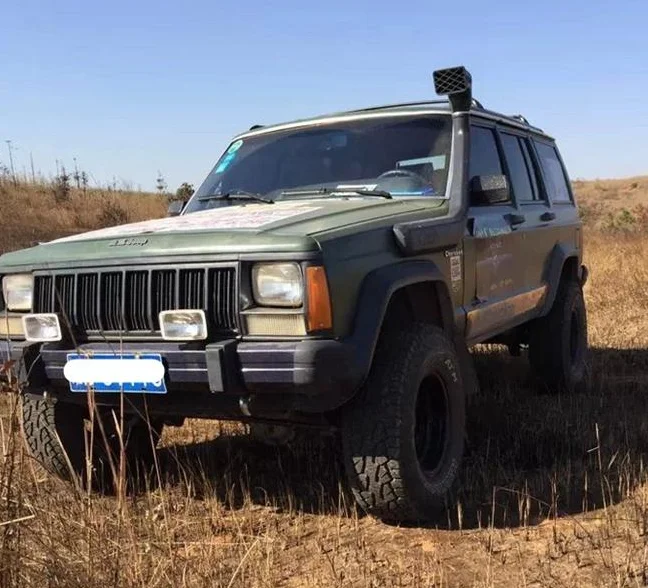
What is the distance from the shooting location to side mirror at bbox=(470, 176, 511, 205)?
3.73 metres

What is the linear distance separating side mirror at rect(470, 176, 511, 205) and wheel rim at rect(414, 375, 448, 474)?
1.07 m

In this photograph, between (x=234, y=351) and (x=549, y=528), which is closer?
(x=234, y=351)

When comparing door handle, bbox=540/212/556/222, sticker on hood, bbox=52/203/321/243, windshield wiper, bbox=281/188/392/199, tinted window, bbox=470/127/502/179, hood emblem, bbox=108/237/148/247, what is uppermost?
tinted window, bbox=470/127/502/179

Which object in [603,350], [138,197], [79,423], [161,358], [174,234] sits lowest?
[603,350]

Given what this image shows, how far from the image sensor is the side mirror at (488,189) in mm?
3727

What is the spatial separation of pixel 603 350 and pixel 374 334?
4.71m

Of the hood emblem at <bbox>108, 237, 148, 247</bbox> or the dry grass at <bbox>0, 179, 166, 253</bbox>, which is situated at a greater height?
the dry grass at <bbox>0, 179, 166, 253</bbox>

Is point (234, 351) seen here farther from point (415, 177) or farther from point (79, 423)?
point (415, 177)

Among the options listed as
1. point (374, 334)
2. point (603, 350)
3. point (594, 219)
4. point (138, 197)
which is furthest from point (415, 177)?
point (594, 219)

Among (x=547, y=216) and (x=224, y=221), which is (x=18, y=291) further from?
(x=547, y=216)

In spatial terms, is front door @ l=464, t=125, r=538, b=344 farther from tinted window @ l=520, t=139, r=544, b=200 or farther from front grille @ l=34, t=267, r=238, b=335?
front grille @ l=34, t=267, r=238, b=335

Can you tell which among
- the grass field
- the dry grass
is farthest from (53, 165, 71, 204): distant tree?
the grass field

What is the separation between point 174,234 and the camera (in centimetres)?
Result: 286

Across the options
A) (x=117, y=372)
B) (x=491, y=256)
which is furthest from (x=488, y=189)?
(x=117, y=372)
